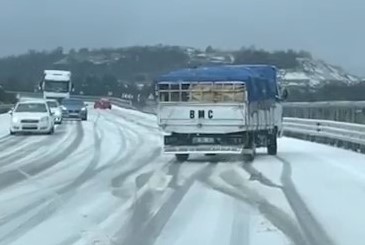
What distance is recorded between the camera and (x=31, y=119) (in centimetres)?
4203

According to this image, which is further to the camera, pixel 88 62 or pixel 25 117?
pixel 88 62

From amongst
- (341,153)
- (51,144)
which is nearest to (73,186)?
(341,153)

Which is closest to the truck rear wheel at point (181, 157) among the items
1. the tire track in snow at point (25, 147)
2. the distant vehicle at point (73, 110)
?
the tire track in snow at point (25, 147)

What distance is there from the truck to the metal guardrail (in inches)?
128

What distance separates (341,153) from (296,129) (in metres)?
10.9

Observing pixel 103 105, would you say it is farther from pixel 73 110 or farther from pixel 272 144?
pixel 272 144

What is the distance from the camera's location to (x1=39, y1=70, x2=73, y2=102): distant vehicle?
233 ft

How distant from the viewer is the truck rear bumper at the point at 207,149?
24859 millimetres

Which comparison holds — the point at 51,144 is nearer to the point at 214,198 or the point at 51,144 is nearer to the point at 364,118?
the point at 364,118

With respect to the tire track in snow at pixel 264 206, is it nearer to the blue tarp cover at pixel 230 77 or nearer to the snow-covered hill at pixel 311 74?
the blue tarp cover at pixel 230 77

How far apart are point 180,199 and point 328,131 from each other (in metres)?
17.5

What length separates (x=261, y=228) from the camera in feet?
40.0

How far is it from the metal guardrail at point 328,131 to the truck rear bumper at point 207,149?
442 cm

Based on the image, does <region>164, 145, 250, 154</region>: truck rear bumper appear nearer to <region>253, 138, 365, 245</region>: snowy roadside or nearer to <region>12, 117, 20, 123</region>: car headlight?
<region>253, 138, 365, 245</region>: snowy roadside
